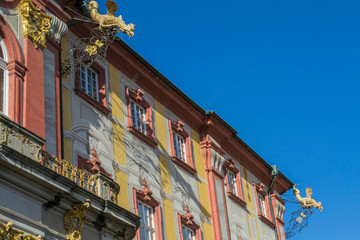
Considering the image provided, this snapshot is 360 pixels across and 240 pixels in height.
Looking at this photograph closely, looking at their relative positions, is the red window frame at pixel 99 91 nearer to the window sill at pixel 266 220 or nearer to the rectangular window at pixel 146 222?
the rectangular window at pixel 146 222

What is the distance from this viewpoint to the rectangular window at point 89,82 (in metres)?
25.6

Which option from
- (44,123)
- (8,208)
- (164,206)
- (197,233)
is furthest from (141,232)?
(8,208)

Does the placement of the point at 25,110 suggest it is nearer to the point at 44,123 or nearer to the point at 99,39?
the point at 44,123

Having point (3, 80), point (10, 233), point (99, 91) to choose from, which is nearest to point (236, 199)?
point (99, 91)

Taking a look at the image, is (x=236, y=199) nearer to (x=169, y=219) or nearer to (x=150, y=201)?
(x=169, y=219)

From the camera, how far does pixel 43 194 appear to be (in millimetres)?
16953

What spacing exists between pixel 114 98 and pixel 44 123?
615cm

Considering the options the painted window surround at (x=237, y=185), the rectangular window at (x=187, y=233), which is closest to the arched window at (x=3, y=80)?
the rectangular window at (x=187, y=233)

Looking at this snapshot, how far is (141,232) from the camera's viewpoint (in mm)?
24859

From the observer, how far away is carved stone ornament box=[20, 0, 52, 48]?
2209 centimetres

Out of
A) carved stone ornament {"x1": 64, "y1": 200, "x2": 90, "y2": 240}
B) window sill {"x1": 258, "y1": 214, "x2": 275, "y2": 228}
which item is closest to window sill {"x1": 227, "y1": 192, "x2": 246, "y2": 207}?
window sill {"x1": 258, "y1": 214, "x2": 275, "y2": 228}

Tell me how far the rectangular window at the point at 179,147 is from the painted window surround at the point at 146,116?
2031 millimetres

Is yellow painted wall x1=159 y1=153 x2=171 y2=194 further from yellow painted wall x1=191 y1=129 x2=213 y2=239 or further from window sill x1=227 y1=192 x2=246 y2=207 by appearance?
window sill x1=227 y1=192 x2=246 y2=207

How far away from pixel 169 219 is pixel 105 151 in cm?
399
